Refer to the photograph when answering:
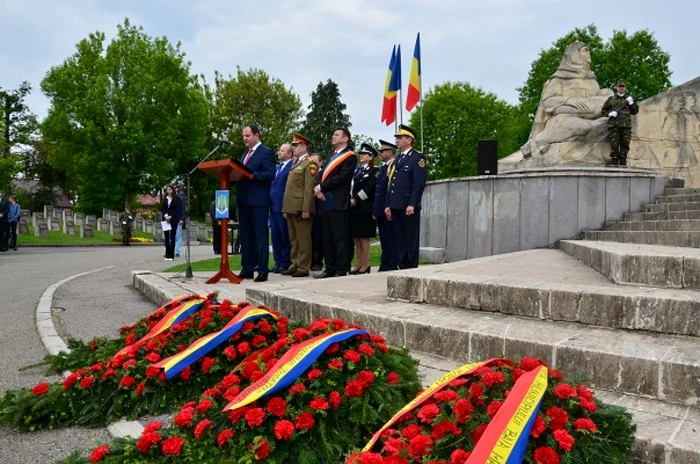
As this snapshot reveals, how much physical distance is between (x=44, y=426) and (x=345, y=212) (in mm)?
5874

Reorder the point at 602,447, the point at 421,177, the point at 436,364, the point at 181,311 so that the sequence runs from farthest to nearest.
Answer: the point at 421,177 → the point at 181,311 → the point at 436,364 → the point at 602,447

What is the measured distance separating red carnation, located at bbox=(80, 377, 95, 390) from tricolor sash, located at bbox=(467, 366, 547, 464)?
2.35 meters

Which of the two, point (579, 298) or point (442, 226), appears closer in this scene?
point (579, 298)

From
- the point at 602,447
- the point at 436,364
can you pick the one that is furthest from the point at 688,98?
the point at 602,447

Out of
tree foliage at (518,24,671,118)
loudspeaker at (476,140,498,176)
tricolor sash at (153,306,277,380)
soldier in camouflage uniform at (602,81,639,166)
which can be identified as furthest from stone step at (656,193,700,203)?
tree foliage at (518,24,671,118)

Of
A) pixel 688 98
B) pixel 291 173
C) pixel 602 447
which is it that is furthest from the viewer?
pixel 688 98

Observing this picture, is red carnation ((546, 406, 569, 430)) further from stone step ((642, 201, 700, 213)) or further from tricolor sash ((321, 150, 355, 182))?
stone step ((642, 201, 700, 213))

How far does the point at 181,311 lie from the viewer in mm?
4344

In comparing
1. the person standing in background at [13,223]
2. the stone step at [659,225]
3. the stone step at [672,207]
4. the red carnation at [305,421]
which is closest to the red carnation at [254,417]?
the red carnation at [305,421]

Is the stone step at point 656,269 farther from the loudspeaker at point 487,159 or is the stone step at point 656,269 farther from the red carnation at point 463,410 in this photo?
the loudspeaker at point 487,159

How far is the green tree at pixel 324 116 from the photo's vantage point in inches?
1986

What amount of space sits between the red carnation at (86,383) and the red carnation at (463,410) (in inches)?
86.8

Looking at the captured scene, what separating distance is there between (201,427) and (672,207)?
9972 millimetres

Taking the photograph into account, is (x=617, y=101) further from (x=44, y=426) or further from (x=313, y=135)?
(x=313, y=135)
